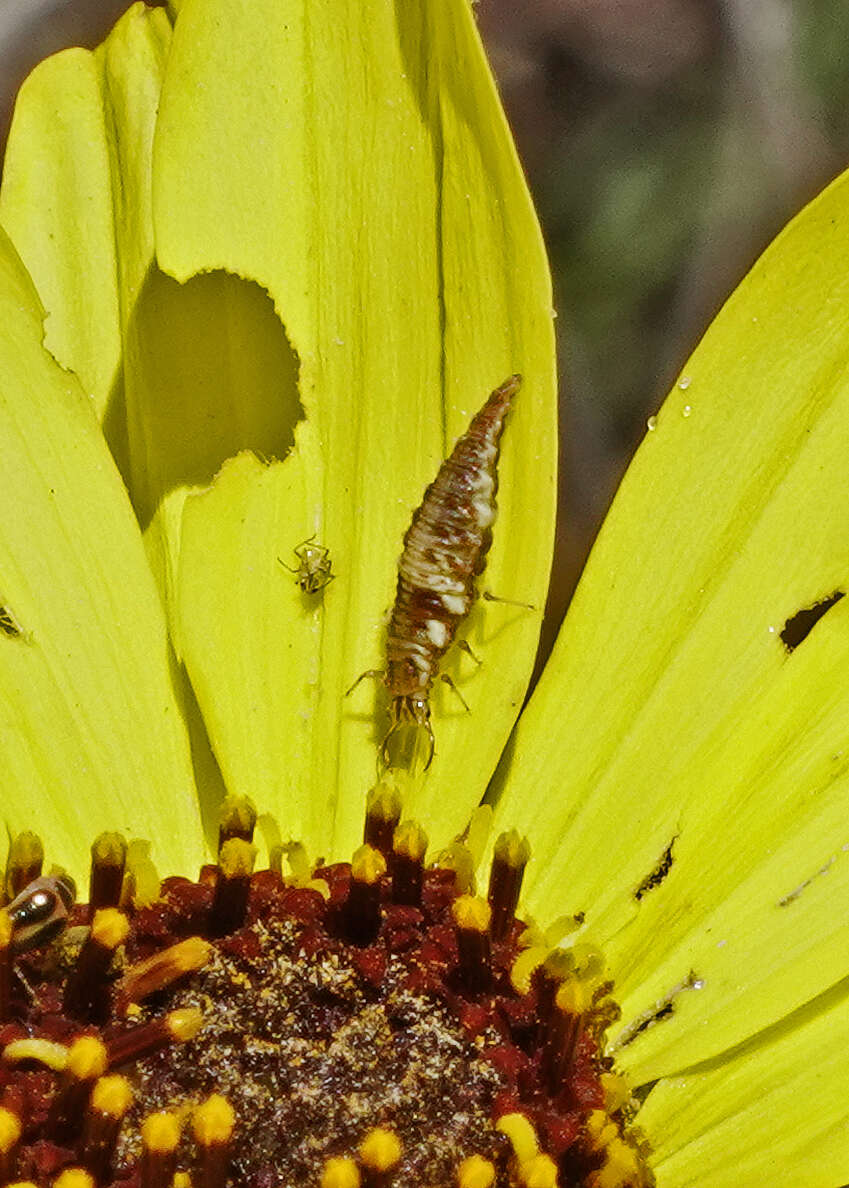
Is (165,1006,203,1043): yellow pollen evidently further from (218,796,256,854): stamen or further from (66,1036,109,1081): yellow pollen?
(218,796,256,854): stamen

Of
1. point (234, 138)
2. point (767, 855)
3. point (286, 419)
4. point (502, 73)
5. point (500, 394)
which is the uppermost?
point (502, 73)

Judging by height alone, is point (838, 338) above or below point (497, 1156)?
above

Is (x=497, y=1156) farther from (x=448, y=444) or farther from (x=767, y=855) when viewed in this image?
(x=448, y=444)

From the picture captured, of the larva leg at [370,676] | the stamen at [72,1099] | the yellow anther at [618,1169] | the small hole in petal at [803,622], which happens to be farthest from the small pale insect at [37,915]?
the small hole in petal at [803,622]

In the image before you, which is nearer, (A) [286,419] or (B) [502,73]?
(A) [286,419]

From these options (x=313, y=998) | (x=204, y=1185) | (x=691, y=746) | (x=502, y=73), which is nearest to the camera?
(x=204, y=1185)

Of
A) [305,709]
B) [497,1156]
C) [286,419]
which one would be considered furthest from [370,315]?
[497,1156]

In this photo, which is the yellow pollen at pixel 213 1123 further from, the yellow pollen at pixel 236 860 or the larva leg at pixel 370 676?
the larva leg at pixel 370 676
